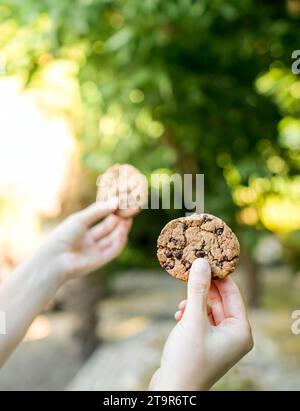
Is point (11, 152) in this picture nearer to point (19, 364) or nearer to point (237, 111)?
point (19, 364)

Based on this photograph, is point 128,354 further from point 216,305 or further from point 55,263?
point 216,305

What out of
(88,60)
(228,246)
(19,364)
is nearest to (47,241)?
(228,246)

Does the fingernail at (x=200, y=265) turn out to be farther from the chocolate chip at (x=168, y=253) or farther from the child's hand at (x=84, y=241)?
the child's hand at (x=84, y=241)

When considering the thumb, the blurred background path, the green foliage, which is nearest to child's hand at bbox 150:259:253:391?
the thumb

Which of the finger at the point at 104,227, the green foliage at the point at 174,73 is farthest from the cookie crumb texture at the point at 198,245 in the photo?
the green foliage at the point at 174,73

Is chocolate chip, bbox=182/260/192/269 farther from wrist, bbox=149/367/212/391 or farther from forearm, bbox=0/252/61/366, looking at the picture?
forearm, bbox=0/252/61/366
